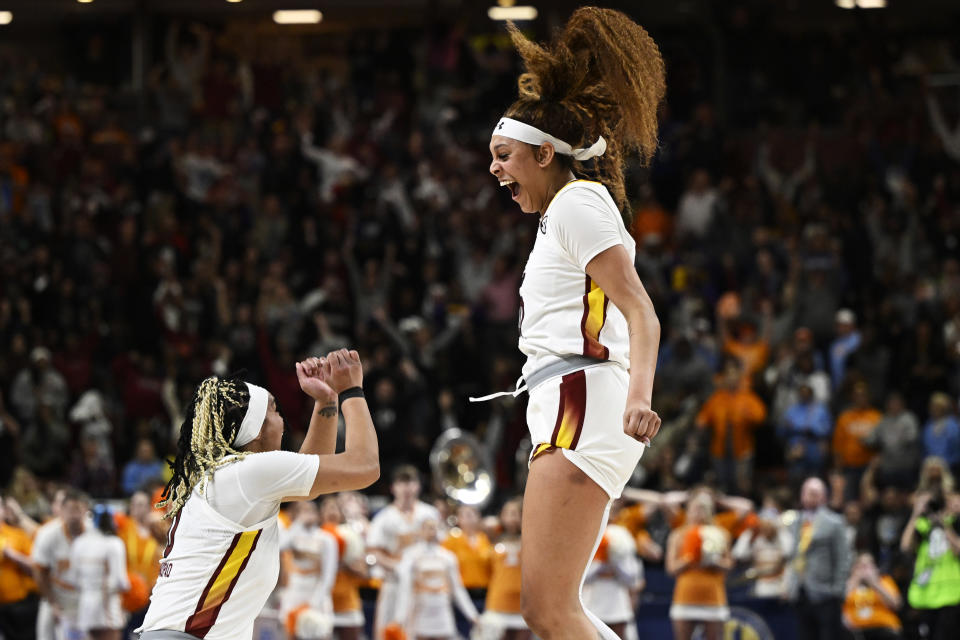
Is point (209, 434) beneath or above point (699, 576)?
above

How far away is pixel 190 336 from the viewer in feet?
54.9

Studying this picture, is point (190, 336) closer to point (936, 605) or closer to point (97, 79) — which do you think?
point (97, 79)

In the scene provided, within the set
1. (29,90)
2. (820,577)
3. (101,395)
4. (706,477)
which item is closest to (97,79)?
(29,90)

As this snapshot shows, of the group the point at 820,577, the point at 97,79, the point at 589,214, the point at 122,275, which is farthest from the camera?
the point at 97,79

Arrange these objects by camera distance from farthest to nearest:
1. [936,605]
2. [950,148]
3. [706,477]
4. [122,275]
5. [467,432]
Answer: [950,148] < [122,275] < [467,432] < [706,477] < [936,605]

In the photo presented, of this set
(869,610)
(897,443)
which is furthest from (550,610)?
(897,443)

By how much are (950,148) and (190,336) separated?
9.74 meters

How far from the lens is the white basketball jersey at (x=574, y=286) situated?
15.3 feet

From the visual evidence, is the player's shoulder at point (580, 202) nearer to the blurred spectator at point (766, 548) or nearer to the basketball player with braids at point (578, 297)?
the basketball player with braids at point (578, 297)

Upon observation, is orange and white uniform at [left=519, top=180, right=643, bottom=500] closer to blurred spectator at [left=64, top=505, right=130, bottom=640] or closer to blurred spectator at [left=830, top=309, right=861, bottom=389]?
blurred spectator at [left=64, top=505, right=130, bottom=640]

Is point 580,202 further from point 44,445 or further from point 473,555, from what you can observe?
point 44,445

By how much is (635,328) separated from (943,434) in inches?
427

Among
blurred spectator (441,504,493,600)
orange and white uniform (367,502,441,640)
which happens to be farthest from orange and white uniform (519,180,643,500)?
blurred spectator (441,504,493,600)

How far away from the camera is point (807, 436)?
596 inches
